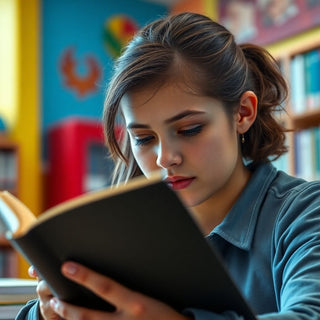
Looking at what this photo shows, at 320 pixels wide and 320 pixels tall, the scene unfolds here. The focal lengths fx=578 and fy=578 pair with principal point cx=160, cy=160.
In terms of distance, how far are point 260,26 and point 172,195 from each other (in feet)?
11.0

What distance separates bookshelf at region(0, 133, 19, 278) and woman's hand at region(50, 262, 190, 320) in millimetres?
3125

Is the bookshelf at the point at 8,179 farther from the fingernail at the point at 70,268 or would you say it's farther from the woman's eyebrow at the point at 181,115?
the fingernail at the point at 70,268

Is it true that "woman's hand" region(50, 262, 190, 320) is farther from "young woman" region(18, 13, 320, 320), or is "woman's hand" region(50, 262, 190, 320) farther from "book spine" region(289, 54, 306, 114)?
"book spine" region(289, 54, 306, 114)

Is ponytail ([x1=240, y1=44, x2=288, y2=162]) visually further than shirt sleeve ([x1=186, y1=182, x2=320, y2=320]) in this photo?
Yes

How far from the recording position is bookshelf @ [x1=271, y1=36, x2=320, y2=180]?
2680mm

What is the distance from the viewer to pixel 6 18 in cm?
401

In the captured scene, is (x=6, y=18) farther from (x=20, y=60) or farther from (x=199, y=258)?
(x=199, y=258)

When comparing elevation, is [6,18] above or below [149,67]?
above

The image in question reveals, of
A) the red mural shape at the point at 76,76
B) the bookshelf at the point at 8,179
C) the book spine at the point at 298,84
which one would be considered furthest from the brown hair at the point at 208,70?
the red mural shape at the point at 76,76

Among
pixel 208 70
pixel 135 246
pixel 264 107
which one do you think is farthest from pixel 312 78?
pixel 135 246

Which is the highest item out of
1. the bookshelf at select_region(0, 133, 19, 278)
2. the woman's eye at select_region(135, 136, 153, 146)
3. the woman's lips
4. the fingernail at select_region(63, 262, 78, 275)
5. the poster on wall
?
the poster on wall

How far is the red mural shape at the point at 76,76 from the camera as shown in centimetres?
421

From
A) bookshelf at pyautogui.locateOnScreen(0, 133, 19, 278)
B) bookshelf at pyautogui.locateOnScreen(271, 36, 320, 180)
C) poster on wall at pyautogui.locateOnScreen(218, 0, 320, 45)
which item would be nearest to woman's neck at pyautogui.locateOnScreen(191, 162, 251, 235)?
bookshelf at pyautogui.locateOnScreen(271, 36, 320, 180)

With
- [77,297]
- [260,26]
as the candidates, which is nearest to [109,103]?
[77,297]
